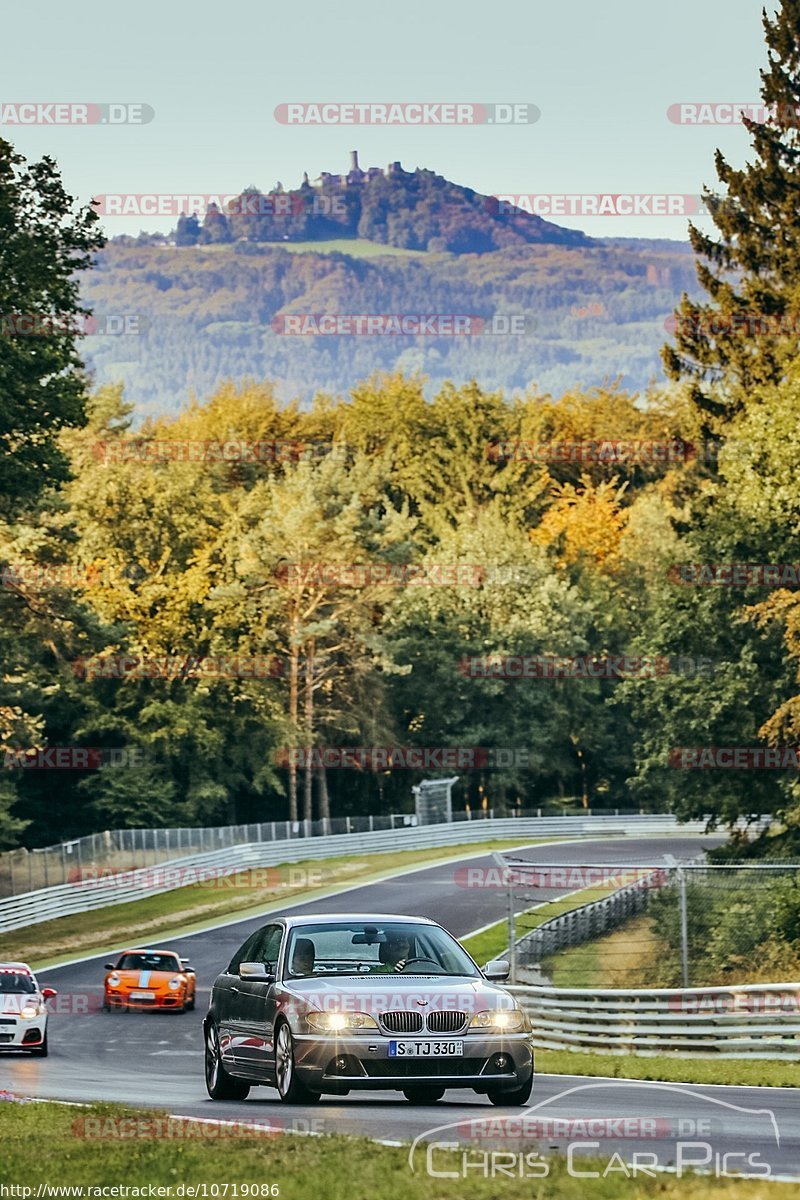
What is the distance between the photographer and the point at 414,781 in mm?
97375

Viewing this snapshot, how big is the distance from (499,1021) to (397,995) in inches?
31.2

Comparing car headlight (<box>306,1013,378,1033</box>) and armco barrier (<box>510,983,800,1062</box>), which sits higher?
car headlight (<box>306,1013,378,1033</box>)

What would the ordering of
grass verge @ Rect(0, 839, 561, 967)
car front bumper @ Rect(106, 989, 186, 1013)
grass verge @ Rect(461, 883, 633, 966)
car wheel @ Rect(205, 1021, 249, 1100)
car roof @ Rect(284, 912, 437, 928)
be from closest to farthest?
car roof @ Rect(284, 912, 437, 928)
car wheel @ Rect(205, 1021, 249, 1100)
car front bumper @ Rect(106, 989, 186, 1013)
grass verge @ Rect(461, 883, 633, 966)
grass verge @ Rect(0, 839, 561, 967)

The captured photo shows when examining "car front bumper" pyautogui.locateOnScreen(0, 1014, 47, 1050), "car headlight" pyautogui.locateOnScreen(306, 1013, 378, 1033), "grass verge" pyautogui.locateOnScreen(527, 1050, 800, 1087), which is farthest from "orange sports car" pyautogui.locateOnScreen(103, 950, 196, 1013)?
"car headlight" pyautogui.locateOnScreen(306, 1013, 378, 1033)

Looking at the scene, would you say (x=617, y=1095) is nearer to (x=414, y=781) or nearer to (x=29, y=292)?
(x=29, y=292)

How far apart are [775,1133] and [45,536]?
60.4 m

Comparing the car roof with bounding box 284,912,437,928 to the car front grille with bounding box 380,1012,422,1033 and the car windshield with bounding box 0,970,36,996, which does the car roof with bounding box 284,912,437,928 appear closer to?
the car front grille with bounding box 380,1012,422,1033

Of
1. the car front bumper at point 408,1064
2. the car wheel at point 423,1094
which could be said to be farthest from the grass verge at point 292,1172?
the car wheel at point 423,1094

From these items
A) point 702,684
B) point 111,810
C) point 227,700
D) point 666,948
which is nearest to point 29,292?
point 702,684

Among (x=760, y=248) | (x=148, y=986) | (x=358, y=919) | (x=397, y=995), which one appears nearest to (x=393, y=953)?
(x=358, y=919)

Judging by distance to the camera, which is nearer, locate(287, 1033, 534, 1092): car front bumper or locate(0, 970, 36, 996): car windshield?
locate(287, 1033, 534, 1092): car front bumper

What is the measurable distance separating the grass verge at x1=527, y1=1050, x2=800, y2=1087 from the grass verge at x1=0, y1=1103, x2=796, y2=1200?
762 cm

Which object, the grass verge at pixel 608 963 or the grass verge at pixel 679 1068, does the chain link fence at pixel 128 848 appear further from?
the grass verge at pixel 679 1068

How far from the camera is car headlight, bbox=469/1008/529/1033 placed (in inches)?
Result: 574
